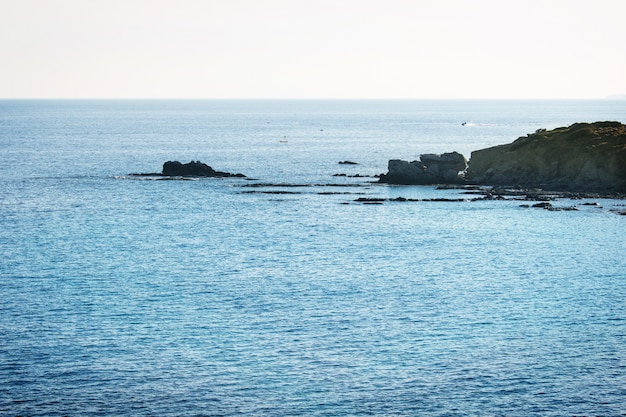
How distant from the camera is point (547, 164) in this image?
443ft

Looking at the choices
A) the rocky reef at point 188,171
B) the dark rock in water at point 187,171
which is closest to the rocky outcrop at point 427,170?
the rocky reef at point 188,171

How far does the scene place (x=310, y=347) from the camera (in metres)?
55.8

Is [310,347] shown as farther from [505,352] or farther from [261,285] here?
[261,285]

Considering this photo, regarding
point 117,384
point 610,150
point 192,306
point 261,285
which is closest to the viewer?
point 117,384

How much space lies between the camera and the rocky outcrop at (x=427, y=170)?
14112 centimetres

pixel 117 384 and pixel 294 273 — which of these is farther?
pixel 294 273

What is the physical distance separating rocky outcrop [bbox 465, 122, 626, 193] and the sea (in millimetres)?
11817

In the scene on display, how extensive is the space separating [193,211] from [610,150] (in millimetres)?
62055

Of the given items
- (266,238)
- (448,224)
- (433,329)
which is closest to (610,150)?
(448,224)

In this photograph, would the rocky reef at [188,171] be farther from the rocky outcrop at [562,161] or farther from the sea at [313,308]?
the rocky outcrop at [562,161]

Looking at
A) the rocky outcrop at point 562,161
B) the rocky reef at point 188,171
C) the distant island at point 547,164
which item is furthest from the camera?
the rocky reef at point 188,171

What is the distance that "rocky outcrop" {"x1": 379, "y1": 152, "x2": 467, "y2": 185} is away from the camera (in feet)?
463

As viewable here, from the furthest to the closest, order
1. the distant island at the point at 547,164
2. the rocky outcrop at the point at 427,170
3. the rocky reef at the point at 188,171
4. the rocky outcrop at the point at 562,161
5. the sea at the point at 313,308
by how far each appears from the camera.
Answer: the rocky reef at the point at 188,171
the rocky outcrop at the point at 427,170
the distant island at the point at 547,164
the rocky outcrop at the point at 562,161
the sea at the point at 313,308

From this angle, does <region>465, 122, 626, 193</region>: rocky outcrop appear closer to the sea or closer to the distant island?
the distant island
